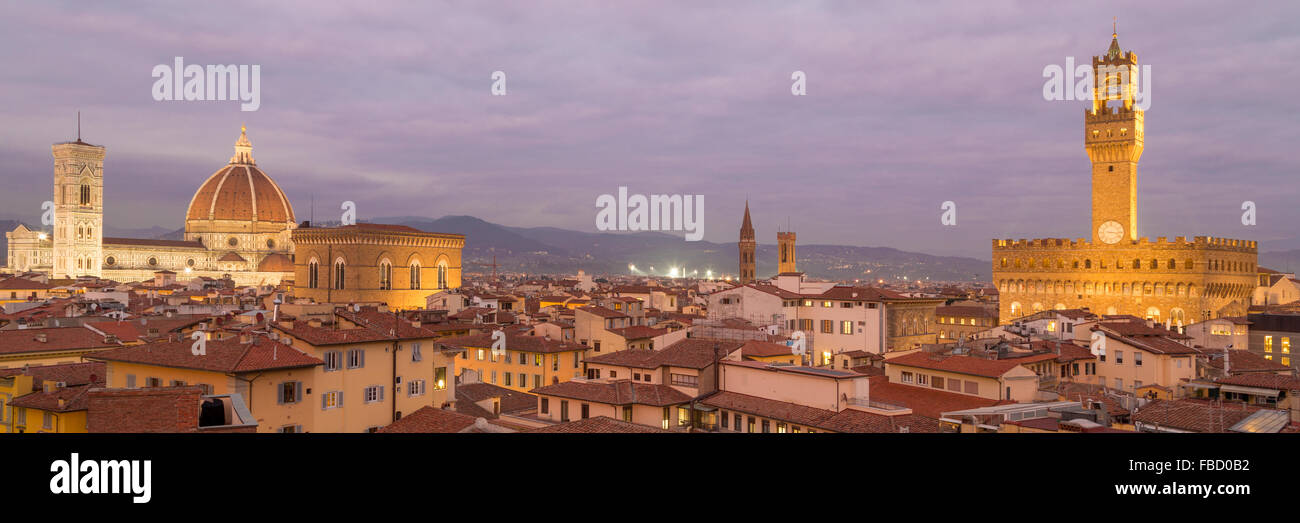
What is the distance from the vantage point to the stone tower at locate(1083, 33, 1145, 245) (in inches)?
2594

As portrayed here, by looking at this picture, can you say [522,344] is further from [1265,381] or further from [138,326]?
[1265,381]

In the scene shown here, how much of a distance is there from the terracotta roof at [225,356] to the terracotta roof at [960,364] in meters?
19.4

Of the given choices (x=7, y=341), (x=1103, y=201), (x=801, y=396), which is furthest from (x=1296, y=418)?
(x=1103, y=201)

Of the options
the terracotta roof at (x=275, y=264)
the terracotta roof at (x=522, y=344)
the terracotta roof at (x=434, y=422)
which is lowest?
the terracotta roof at (x=434, y=422)

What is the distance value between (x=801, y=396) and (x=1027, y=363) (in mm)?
9829

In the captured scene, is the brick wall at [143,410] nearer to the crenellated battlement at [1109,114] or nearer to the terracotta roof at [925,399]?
the terracotta roof at [925,399]

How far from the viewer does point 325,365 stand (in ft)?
74.7

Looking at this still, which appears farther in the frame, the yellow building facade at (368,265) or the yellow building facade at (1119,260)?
the yellow building facade at (368,265)

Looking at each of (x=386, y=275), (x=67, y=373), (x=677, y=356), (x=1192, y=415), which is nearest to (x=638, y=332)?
(x=677, y=356)

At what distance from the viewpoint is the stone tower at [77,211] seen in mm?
115625

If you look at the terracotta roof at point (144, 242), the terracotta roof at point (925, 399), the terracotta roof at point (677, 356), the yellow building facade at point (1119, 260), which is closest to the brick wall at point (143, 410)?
the terracotta roof at point (677, 356)

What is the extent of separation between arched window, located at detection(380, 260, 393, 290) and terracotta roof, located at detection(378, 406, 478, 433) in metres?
66.0

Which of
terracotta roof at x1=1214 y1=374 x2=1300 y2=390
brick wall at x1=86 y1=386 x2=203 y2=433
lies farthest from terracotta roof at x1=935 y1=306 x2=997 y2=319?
brick wall at x1=86 y1=386 x2=203 y2=433

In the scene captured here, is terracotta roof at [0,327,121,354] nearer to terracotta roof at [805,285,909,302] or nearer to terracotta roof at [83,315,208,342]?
terracotta roof at [83,315,208,342]
